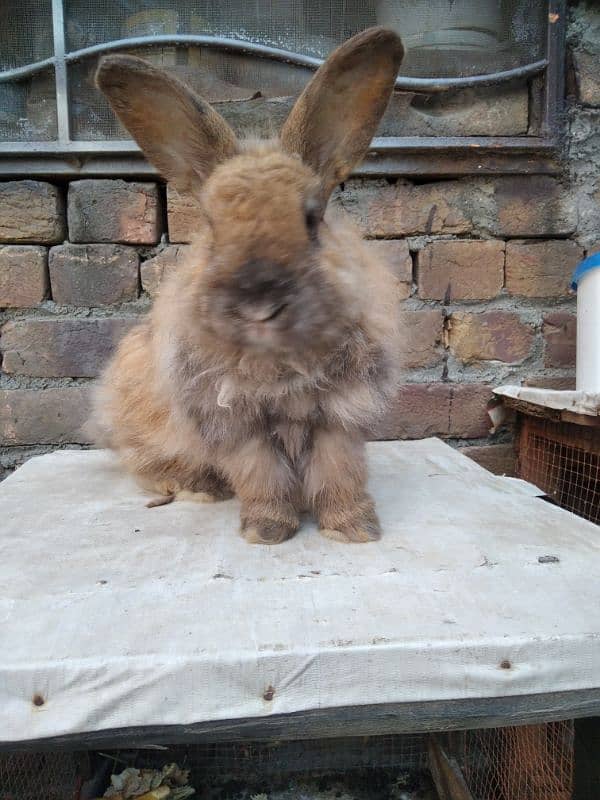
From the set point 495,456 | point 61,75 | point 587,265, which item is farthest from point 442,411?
point 61,75

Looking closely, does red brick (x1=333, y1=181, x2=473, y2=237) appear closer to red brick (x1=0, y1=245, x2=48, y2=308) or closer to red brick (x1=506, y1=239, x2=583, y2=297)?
red brick (x1=506, y1=239, x2=583, y2=297)

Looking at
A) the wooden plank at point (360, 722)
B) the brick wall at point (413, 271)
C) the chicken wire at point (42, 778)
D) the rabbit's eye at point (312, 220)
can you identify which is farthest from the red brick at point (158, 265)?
the wooden plank at point (360, 722)

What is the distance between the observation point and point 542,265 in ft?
7.12

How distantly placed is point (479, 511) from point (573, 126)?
1483 millimetres

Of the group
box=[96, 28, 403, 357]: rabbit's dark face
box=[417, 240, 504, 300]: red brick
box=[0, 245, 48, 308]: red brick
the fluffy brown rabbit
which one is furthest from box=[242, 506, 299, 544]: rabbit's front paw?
box=[0, 245, 48, 308]: red brick

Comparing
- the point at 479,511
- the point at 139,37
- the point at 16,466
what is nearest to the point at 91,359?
the point at 16,466

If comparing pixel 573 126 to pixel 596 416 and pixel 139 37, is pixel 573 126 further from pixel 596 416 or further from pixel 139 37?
pixel 139 37

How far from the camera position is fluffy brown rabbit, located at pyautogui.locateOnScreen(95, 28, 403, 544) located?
1043 mm

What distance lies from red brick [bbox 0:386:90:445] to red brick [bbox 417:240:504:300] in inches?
51.8

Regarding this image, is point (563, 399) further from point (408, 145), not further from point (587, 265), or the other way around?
point (408, 145)

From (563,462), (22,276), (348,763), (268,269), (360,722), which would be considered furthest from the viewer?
(22,276)

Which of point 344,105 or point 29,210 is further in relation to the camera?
point 29,210

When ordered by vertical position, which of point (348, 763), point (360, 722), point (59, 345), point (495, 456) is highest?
point (59, 345)

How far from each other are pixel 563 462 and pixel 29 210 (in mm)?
2032
